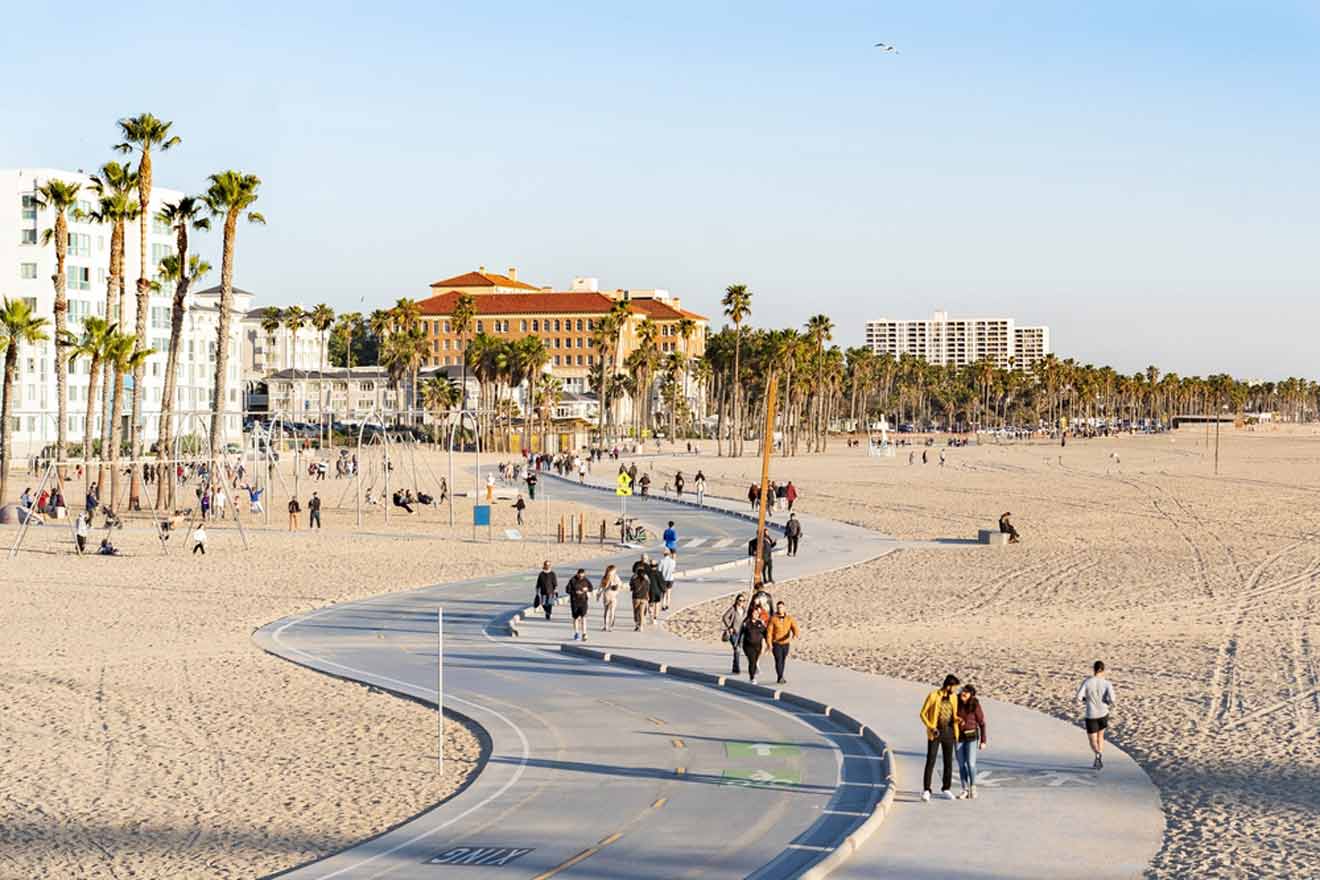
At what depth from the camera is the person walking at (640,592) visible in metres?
27.4

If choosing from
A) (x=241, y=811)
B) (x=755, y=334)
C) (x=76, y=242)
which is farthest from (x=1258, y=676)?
(x=755, y=334)

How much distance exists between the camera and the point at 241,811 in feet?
51.8

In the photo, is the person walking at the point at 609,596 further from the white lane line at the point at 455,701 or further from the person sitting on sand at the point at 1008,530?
the person sitting on sand at the point at 1008,530

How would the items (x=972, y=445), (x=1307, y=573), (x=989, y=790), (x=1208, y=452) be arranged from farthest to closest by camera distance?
1. (x=972, y=445)
2. (x=1208, y=452)
3. (x=1307, y=573)
4. (x=989, y=790)

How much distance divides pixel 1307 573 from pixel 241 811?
1171 inches

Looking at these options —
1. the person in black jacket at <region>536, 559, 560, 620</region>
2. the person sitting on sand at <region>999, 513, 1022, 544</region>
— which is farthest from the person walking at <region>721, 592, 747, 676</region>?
the person sitting on sand at <region>999, 513, 1022, 544</region>

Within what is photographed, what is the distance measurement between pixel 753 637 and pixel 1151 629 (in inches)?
399

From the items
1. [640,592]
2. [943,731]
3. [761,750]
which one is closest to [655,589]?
[640,592]

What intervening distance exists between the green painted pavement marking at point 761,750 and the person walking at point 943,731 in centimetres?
258

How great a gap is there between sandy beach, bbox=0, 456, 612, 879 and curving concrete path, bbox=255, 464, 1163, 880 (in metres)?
0.84

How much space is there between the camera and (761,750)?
18031 millimetres

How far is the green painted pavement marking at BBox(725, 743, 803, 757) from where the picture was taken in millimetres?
17781

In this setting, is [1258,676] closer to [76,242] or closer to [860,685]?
[860,685]

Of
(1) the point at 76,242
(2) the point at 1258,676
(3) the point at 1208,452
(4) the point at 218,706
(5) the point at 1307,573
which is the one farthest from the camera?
(3) the point at 1208,452
